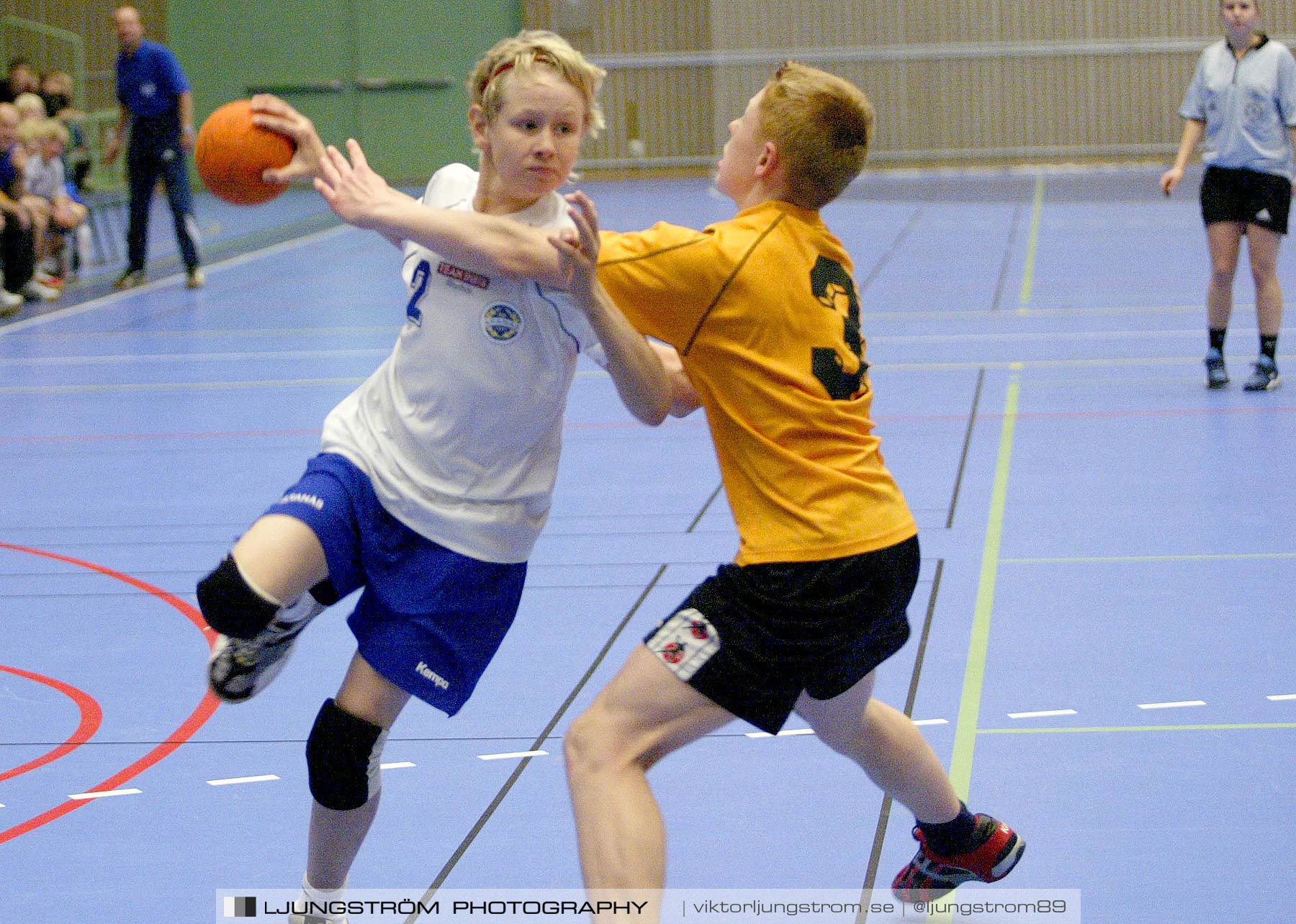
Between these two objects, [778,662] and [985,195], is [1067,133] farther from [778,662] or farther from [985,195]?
[778,662]

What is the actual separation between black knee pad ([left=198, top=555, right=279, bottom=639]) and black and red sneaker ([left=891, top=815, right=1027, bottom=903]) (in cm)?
129

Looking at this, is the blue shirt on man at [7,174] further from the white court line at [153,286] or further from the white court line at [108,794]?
the white court line at [108,794]

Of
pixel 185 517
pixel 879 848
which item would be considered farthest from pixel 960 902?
pixel 185 517

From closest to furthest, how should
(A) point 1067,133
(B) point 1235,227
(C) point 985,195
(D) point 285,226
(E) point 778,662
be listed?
1. (E) point 778,662
2. (B) point 1235,227
3. (D) point 285,226
4. (C) point 985,195
5. (A) point 1067,133

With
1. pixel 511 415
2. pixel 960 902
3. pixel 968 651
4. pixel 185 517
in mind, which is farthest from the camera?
pixel 185 517

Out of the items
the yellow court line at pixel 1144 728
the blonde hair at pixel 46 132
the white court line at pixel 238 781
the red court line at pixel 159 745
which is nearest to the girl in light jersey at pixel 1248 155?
the yellow court line at pixel 1144 728

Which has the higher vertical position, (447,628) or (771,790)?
(447,628)

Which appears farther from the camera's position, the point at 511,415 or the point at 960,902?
the point at 960,902

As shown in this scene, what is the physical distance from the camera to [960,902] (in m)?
3.13

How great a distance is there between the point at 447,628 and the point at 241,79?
73.6ft

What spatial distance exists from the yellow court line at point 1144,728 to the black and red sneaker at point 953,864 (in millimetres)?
828

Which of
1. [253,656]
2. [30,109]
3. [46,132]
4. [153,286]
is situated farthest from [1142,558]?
[30,109]

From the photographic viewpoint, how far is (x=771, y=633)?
2.49 meters

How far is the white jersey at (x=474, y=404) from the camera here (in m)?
2.74
